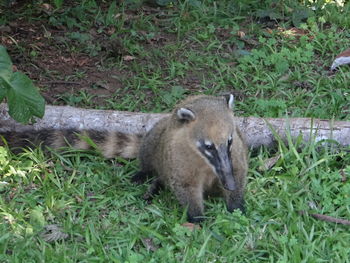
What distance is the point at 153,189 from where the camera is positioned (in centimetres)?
516

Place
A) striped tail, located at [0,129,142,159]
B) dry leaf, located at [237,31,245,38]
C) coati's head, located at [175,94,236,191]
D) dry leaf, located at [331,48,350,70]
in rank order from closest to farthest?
coati's head, located at [175,94,236,191] < striped tail, located at [0,129,142,159] < dry leaf, located at [331,48,350,70] < dry leaf, located at [237,31,245,38]

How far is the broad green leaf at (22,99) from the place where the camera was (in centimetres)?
473

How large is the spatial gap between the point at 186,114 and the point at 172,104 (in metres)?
1.80

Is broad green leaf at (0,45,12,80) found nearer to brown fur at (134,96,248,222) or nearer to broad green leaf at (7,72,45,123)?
broad green leaf at (7,72,45,123)

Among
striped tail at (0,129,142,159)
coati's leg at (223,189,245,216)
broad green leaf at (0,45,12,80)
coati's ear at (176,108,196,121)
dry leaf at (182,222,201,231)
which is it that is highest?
broad green leaf at (0,45,12,80)

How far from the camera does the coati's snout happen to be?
4.43 meters

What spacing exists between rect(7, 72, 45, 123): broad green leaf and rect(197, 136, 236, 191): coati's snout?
1.30 metres

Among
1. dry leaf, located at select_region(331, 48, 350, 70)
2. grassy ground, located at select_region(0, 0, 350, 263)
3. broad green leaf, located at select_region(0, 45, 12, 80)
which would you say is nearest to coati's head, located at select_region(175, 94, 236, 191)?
grassy ground, located at select_region(0, 0, 350, 263)

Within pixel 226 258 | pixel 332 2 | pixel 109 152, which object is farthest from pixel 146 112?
pixel 332 2

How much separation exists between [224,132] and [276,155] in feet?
3.30

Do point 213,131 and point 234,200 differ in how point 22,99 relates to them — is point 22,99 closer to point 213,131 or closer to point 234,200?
point 213,131

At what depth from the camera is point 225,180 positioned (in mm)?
4430

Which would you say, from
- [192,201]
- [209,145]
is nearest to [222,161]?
[209,145]

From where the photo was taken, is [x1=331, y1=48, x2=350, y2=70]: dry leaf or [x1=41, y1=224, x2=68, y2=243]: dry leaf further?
[x1=331, y1=48, x2=350, y2=70]: dry leaf
